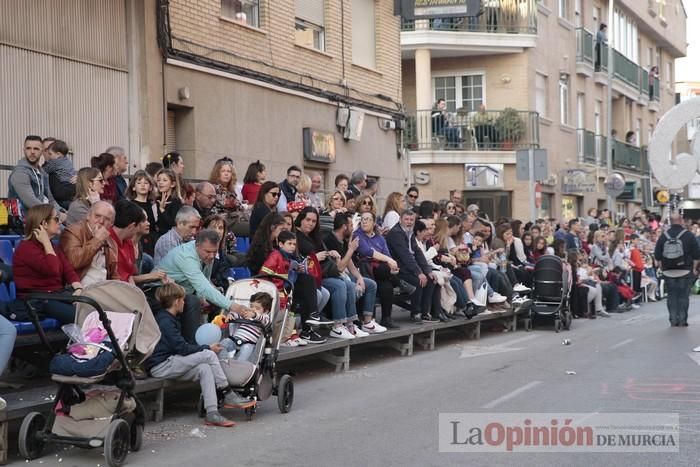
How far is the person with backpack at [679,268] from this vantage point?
20.1 meters

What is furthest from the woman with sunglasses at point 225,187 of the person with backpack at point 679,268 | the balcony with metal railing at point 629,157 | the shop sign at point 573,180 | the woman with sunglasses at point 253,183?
the balcony with metal railing at point 629,157

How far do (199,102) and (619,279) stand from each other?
1233 cm

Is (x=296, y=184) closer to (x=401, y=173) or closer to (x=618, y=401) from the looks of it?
(x=618, y=401)

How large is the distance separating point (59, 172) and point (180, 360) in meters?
3.28

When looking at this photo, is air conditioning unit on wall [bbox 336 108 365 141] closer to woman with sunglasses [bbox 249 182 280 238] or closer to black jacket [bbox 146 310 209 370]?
woman with sunglasses [bbox 249 182 280 238]

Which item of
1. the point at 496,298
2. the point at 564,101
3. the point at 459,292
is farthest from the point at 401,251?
the point at 564,101

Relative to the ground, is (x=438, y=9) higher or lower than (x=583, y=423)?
higher

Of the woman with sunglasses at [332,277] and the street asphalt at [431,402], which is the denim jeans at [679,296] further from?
the woman with sunglasses at [332,277]

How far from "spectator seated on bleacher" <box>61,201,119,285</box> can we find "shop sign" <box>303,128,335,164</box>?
1173 cm

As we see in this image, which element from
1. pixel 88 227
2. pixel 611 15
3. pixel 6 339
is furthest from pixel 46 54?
pixel 611 15

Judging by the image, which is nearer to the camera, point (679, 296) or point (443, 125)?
point (679, 296)

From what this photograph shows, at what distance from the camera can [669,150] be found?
24.9 meters

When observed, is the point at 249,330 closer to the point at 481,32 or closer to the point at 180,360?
the point at 180,360

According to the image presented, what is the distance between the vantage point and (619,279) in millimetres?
26062
